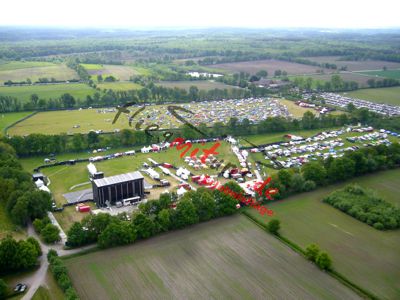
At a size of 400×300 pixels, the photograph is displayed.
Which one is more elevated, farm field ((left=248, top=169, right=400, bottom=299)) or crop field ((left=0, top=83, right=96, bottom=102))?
farm field ((left=248, top=169, right=400, bottom=299))


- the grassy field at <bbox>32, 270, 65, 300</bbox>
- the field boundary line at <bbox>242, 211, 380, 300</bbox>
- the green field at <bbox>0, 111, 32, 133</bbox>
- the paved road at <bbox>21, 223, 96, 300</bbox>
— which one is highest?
the field boundary line at <bbox>242, 211, 380, 300</bbox>

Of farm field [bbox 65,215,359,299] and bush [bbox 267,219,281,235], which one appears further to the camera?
bush [bbox 267,219,281,235]

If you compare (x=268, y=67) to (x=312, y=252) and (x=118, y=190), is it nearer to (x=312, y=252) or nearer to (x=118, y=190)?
(x=118, y=190)

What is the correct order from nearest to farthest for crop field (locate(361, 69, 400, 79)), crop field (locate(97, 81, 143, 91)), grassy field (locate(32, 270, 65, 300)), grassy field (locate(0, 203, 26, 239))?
grassy field (locate(32, 270, 65, 300)) → grassy field (locate(0, 203, 26, 239)) → crop field (locate(97, 81, 143, 91)) → crop field (locate(361, 69, 400, 79))

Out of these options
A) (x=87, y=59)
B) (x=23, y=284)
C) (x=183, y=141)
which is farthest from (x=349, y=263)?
(x=87, y=59)

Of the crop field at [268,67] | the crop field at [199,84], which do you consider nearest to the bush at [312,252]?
the crop field at [199,84]

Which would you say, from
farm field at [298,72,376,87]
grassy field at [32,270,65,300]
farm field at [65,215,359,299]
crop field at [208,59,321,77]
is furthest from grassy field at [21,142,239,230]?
crop field at [208,59,321,77]

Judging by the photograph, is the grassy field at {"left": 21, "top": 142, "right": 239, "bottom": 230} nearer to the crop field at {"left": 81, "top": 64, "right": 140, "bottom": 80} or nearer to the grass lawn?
the crop field at {"left": 81, "top": 64, "right": 140, "bottom": 80}
